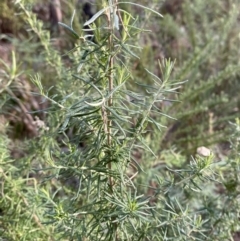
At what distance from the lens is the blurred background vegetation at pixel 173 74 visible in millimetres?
1349

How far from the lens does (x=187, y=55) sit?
1998 millimetres

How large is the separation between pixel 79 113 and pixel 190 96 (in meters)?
0.99

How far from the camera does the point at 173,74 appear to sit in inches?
72.1

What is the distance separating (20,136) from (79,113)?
985 mm

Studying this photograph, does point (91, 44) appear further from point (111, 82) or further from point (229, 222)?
point (229, 222)

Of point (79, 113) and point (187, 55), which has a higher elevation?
point (79, 113)

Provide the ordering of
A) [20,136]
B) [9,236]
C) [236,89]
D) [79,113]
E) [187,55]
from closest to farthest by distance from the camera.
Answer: [79,113] < [9,236] < [20,136] < [236,89] < [187,55]

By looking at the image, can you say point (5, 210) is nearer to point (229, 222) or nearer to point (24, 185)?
point (24, 185)

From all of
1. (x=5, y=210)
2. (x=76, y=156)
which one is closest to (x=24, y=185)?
(x=5, y=210)

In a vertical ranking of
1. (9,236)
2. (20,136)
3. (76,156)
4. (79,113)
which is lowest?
(20,136)

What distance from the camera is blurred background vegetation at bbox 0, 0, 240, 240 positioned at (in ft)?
4.42

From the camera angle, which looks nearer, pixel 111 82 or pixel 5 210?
pixel 111 82

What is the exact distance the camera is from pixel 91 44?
0.71 meters

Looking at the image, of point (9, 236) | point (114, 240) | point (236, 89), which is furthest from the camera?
point (236, 89)
